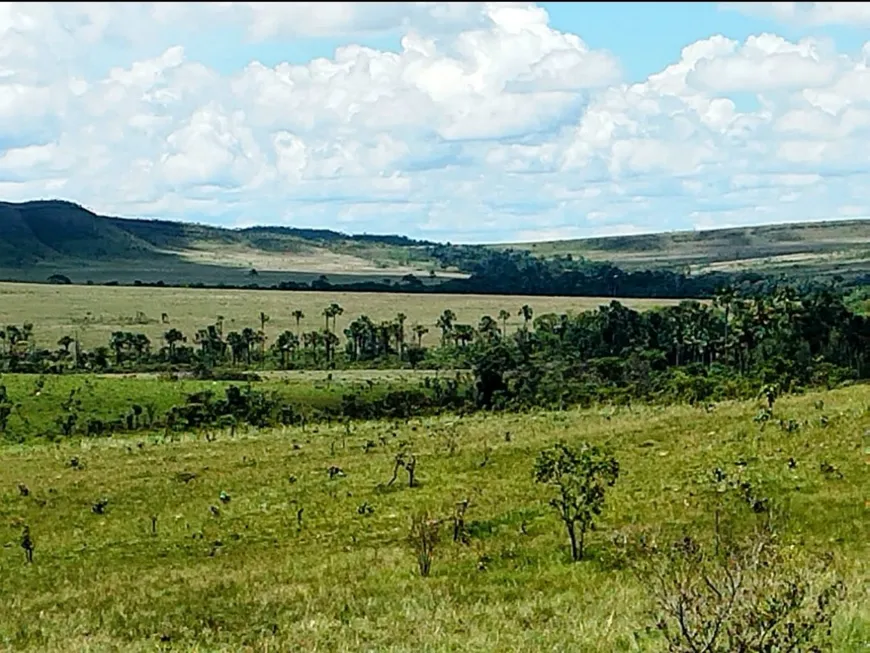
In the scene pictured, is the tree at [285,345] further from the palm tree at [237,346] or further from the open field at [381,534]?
the open field at [381,534]

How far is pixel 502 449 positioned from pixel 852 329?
210 feet

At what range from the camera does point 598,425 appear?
4744 cm

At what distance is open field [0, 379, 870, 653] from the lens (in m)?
15.8

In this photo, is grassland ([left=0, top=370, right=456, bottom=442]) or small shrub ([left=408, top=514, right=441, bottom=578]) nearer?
small shrub ([left=408, top=514, right=441, bottom=578])

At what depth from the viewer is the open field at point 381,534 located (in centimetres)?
1582

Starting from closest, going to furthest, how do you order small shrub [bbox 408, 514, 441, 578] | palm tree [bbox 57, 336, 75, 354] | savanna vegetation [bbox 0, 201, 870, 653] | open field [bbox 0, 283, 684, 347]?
savanna vegetation [bbox 0, 201, 870, 653] → small shrub [bbox 408, 514, 441, 578] → palm tree [bbox 57, 336, 75, 354] → open field [bbox 0, 283, 684, 347]

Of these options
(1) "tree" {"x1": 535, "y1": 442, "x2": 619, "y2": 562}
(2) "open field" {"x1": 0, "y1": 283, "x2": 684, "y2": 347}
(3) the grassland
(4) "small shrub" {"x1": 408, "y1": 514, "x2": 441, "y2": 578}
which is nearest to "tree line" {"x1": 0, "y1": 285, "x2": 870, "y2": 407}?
(2) "open field" {"x1": 0, "y1": 283, "x2": 684, "y2": 347}

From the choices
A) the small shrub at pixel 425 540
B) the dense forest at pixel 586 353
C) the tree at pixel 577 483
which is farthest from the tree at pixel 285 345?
the tree at pixel 577 483

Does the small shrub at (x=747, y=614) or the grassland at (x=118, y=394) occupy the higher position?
the small shrub at (x=747, y=614)

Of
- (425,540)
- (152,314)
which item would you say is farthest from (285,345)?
(425,540)

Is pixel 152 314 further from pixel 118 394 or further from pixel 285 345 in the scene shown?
pixel 118 394

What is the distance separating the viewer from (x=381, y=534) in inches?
1105

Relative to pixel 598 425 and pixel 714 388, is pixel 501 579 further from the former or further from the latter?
pixel 714 388

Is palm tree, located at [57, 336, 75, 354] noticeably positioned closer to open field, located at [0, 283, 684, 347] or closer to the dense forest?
the dense forest
